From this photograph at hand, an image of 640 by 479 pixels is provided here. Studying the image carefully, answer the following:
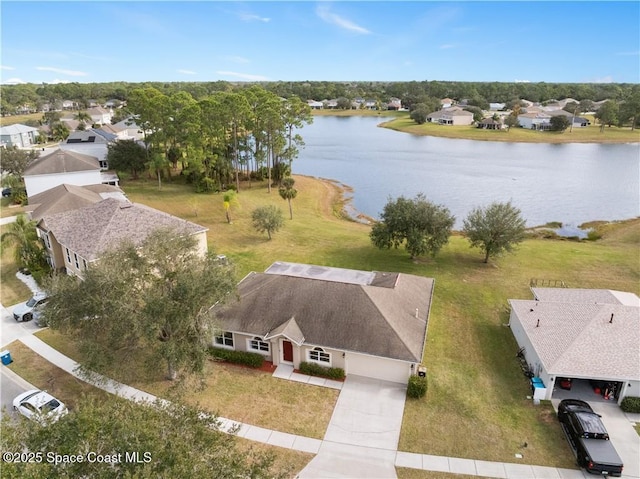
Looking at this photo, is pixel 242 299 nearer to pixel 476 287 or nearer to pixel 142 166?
pixel 476 287

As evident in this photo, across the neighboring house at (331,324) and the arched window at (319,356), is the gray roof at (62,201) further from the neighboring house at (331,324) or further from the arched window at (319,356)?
the arched window at (319,356)

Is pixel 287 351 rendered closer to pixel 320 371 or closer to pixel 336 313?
pixel 320 371

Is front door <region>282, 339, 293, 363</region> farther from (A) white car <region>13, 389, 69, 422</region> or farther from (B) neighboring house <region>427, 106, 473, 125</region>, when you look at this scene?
(B) neighboring house <region>427, 106, 473, 125</region>

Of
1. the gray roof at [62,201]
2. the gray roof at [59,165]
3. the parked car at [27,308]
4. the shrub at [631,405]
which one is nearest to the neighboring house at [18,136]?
the gray roof at [59,165]

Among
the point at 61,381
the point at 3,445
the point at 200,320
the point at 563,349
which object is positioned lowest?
the point at 61,381

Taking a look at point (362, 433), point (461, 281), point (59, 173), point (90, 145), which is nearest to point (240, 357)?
point (362, 433)

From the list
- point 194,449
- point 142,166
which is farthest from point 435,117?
point 194,449
